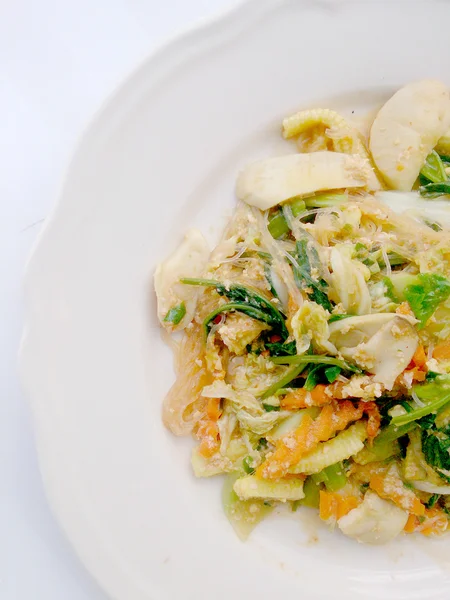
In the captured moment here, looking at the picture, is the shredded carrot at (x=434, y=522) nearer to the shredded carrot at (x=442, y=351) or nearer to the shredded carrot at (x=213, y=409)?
the shredded carrot at (x=442, y=351)

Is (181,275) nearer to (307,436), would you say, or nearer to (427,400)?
(307,436)

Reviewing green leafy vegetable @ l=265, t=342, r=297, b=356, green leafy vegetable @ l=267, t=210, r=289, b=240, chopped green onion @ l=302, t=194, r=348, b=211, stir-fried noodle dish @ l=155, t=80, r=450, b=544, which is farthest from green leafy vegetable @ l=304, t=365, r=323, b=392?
chopped green onion @ l=302, t=194, r=348, b=211

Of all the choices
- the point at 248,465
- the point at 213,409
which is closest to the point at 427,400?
the point at 248,465

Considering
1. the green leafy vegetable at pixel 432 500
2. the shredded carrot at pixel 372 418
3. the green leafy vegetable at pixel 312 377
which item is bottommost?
the green leafy vegetable at pixel 432 500

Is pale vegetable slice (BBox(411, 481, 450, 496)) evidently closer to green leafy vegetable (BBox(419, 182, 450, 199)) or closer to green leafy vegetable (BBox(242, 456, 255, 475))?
green leafy vegetable (BBox(242, 456, 255, 475))

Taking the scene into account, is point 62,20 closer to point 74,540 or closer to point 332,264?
point 332,264

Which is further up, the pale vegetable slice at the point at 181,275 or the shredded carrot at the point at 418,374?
the pale vegetable slice at the point at 181,275

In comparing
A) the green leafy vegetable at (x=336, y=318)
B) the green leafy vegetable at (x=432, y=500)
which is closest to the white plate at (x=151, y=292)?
the green leafy vegetable at (x=432, y=500)
